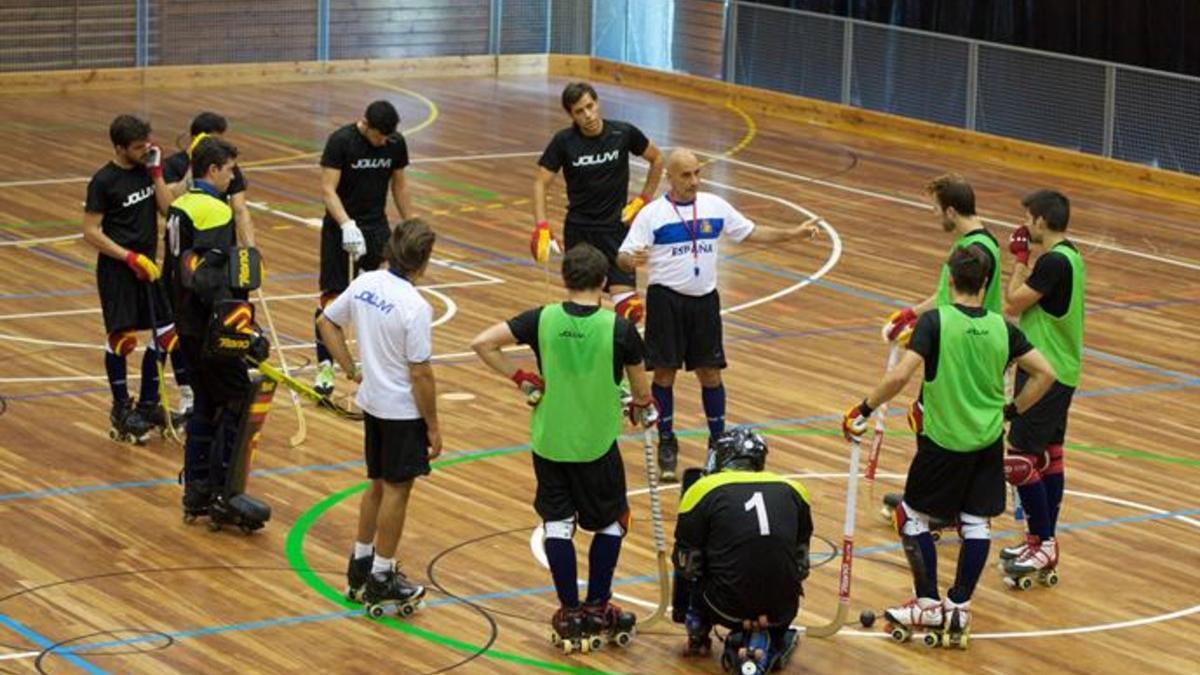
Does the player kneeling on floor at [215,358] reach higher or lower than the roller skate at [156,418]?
higher

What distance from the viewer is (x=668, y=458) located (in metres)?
13.7

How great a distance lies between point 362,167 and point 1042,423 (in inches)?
213

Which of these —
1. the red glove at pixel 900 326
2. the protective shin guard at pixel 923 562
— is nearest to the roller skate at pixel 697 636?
the protective shin guard at pixel 923 562

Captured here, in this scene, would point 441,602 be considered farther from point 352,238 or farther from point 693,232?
point 352,238

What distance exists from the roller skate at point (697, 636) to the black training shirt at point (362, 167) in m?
5.51

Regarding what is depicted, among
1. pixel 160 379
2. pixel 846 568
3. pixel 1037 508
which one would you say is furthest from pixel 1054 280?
pixel 160 379

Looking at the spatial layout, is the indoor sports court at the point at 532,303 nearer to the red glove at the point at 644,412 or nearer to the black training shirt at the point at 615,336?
the red glove at the point at 644,412

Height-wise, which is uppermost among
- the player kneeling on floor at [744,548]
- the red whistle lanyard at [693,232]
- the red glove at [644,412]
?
the red whistle lanyard at [693,232]

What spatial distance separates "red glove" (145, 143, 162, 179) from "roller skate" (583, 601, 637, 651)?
469 cm

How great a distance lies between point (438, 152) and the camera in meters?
25.7

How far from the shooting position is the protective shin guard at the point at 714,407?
1363 centimetres


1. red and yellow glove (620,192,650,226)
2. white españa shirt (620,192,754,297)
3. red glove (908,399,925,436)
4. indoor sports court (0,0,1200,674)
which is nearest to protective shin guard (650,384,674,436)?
indoor sports court (0,0,1200,674)

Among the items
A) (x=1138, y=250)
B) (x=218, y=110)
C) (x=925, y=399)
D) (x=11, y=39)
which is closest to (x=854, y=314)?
(x=1138, y=250)

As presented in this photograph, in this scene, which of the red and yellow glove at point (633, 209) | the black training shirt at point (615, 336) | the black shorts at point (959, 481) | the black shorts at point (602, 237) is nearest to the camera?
the black training shirt at point (615, 336)
